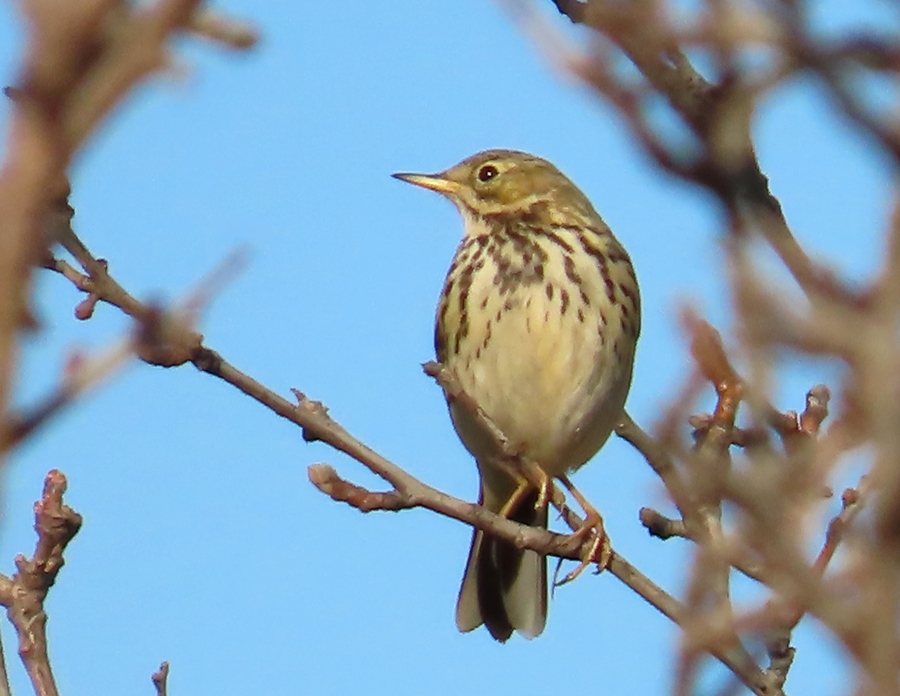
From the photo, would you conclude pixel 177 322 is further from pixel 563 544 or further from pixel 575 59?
pixel 563 544

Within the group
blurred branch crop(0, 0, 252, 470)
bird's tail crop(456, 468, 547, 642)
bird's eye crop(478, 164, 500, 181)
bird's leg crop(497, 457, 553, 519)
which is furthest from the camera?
bird's eye crop(478, 164, 500, 181)

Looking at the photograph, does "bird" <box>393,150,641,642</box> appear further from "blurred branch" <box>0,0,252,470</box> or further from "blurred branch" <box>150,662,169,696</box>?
"blurred branch" <box>0,0,252,470</box>

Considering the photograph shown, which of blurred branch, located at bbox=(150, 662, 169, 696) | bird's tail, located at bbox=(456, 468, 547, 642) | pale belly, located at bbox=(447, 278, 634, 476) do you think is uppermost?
pale belly, located at bbox=(447, 278, 634, 476)

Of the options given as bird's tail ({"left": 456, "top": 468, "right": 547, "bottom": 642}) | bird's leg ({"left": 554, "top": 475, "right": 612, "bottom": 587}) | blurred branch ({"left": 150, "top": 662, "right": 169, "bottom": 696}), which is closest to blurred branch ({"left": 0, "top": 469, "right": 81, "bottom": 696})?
blurred branch ({"left": 150, "top": 662, "right": 169, "bottom": 696})

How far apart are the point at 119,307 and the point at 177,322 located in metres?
2.28

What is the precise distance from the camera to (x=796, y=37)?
1299 millimetres

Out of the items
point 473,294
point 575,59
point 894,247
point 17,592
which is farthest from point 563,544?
point 894,247

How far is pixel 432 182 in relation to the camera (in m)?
7.68

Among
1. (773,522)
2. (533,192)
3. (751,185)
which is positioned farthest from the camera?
(533,192)

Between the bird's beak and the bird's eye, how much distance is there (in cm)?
16

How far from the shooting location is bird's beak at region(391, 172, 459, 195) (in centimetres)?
762

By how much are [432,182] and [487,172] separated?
337 millimetres

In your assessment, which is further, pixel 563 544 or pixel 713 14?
pixel 563 544

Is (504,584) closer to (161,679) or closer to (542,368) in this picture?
(542,368)
